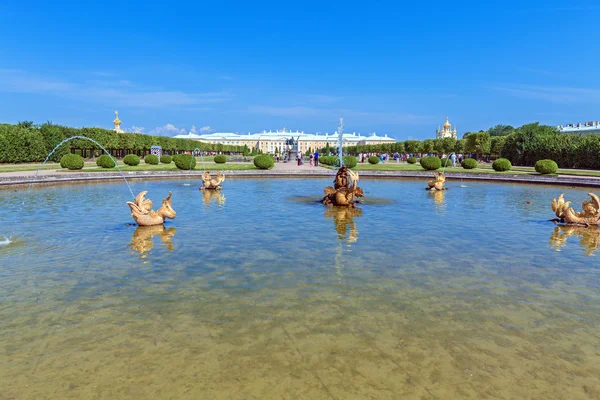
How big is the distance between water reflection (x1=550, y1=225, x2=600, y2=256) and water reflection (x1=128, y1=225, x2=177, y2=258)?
26.3 feet

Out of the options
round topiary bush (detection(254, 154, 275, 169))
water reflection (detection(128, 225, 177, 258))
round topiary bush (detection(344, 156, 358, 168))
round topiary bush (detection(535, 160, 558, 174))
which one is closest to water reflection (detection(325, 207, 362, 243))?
water reflection (detection(128, 225, 177, 258))

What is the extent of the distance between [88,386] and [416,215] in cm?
1005

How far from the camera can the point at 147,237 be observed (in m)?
8.94

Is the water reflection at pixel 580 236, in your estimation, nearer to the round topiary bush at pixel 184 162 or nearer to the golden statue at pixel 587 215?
the golden statue at pixel 587 215

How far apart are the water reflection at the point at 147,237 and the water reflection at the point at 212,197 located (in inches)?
167

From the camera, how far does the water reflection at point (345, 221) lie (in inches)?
360

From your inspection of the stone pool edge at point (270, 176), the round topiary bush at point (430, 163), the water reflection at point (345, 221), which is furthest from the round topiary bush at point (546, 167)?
the water reflection at point (345, 221)

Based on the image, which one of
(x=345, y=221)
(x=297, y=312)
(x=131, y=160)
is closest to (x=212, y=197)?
(x=345, y=221)

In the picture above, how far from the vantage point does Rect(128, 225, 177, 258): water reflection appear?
7.94 meters

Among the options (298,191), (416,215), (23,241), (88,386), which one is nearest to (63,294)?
(88,386)

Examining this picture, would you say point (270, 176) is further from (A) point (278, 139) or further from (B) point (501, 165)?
(A) point (278, 139)

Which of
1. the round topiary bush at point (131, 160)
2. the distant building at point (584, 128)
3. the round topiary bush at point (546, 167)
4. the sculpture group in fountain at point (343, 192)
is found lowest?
the sculpture group in fountain at point (343, 192)

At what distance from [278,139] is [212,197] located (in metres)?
147

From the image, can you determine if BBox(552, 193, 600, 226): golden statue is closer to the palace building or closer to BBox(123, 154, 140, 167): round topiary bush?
BBox(123, 154, 140, 167): round topiary bush
